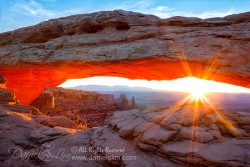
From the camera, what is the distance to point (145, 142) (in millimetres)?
6406

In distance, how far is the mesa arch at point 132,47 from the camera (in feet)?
33.3

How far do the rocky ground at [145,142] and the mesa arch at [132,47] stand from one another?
3481 millimetres

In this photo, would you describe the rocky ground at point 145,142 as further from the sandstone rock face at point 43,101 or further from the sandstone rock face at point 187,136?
the sandstone rock face at point 43,101

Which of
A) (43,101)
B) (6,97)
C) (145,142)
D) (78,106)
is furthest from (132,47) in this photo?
(78,106)

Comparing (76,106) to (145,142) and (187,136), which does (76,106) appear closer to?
(145,142)

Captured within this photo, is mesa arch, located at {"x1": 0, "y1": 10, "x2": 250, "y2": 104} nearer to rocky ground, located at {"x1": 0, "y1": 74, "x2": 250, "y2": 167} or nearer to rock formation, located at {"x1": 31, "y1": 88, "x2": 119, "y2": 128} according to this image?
rocky ground, located at {"x1": 0, "y1": 74, "x2": 250, "y2": 167}

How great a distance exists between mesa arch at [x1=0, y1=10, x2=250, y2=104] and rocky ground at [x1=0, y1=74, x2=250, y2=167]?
348 centimetres

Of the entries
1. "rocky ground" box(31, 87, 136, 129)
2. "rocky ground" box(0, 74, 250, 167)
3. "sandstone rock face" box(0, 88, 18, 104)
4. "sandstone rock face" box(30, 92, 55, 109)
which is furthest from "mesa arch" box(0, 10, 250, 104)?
"sandstone rock face" box(30, 92, 55, 109)

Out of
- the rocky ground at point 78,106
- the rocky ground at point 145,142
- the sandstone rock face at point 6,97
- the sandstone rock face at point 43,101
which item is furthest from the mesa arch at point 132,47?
the sandstone rock face at point 43,101

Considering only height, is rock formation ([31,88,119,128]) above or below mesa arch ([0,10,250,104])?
below

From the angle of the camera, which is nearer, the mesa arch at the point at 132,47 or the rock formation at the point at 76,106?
the mesa arch at the point at 132,47

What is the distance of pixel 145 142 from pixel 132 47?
6364 mm

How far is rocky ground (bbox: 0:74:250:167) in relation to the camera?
222 inches

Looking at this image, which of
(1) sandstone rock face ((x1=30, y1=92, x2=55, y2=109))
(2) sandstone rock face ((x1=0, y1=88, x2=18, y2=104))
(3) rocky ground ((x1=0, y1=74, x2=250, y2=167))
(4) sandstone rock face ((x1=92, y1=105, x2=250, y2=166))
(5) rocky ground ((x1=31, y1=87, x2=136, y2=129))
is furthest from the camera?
(1) sandstone rock face ((x1=30, y1=92, x2=55, y2=109))
